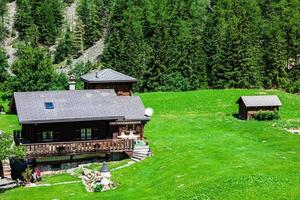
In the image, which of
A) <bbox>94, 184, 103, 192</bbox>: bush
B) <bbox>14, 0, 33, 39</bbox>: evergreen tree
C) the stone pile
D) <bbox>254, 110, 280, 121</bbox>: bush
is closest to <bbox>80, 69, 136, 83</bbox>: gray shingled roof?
<bbox>254, 110, 280, 121</bbox>: bush

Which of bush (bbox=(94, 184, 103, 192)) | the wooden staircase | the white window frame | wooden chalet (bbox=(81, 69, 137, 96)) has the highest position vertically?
wooden chalet (bbox=(81, 69, 137, 96))

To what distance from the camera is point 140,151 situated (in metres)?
43.7

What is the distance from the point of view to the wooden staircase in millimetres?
43188

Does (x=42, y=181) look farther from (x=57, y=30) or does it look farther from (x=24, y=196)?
(x=57, y=30)

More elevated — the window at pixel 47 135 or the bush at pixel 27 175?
the window at pixel 47 135

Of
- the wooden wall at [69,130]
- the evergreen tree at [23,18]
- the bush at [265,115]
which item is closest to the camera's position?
the wooden wall at [69,130]

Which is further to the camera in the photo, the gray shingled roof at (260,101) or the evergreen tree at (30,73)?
the evergreen tree at (30,73)

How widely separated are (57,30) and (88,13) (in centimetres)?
1456

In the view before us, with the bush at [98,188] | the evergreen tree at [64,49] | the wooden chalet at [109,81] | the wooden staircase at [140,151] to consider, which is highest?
the evergreen tree at [64,49]

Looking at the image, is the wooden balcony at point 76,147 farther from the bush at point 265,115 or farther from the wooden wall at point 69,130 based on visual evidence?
the bush at point 265,115

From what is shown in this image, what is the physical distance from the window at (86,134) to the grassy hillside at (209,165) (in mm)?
5416

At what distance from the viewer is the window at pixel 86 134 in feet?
145

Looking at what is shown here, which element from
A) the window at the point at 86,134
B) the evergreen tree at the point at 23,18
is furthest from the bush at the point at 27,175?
the evergreen tree at the point at 23,18

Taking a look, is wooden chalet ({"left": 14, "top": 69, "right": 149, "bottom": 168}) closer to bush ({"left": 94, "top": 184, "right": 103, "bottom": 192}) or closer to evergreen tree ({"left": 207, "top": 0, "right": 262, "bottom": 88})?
bush ({"left": 94, "top": 184, "right": 103, "bottom": 192})
